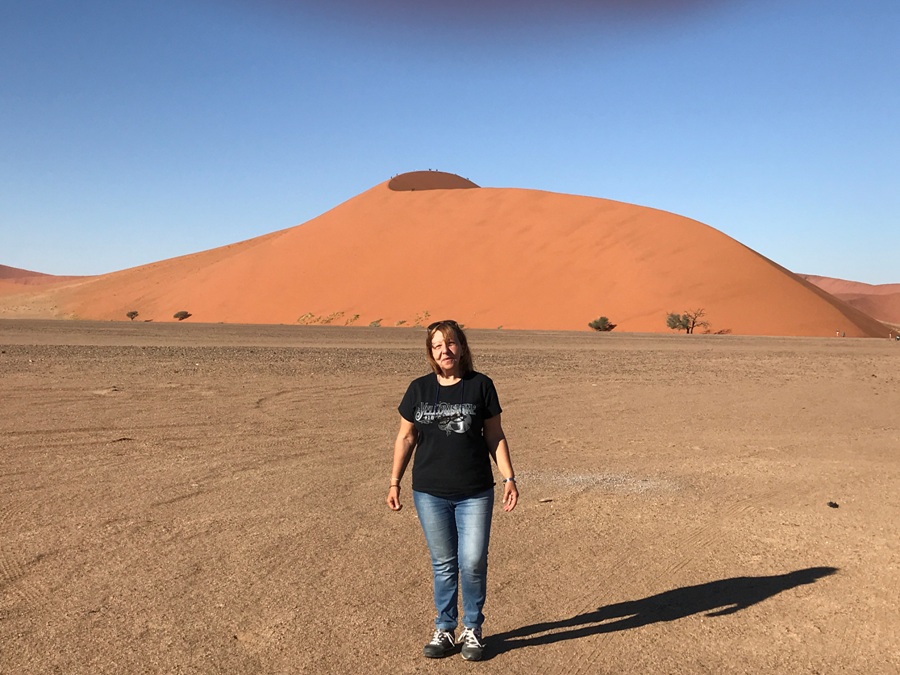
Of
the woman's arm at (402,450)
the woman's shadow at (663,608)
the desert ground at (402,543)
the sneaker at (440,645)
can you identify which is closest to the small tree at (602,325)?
the desert ground at (402,543)

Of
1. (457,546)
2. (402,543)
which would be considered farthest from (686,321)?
(457,546)

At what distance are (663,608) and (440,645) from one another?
4.64ft

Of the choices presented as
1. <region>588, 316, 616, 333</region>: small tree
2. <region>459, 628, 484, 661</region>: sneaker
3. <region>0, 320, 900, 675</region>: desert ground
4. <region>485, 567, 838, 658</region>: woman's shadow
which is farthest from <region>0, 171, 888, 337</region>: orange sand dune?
<region>459, 628, 484, 661</region>: sneaker

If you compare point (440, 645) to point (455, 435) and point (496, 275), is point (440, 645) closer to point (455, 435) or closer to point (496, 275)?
point (455, 435)

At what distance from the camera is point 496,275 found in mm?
69500

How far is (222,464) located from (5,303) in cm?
11520

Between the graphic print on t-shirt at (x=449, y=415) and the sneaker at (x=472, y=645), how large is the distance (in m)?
0.96

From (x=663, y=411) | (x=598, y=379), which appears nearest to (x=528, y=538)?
(x=663, y=411)

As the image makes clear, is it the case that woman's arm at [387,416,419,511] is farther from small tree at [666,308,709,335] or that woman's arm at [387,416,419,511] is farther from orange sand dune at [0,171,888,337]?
orange sand dune at [0,171,888,337]

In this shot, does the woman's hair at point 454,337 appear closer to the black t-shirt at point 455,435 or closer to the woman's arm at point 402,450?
the black t-shirt at point 455,435

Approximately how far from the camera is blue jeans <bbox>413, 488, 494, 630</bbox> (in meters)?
3.79

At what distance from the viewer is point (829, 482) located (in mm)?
7828

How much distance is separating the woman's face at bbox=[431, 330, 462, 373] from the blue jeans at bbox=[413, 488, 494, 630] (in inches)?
24.7

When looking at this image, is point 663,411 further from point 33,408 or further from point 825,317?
point 825,317
